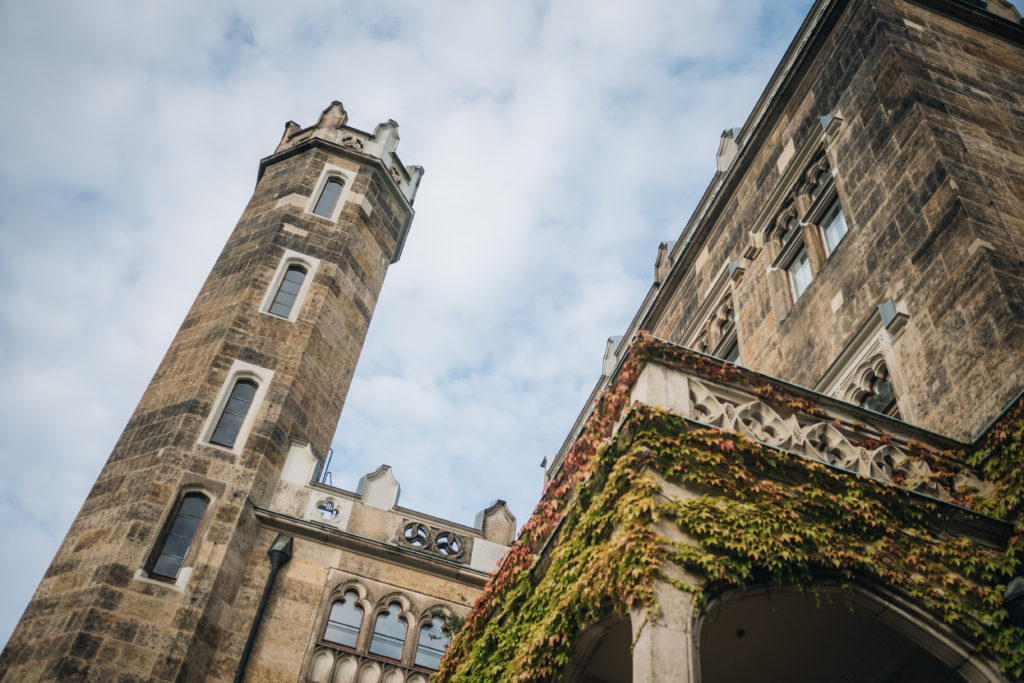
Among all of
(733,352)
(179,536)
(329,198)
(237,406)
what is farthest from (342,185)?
(733,352)

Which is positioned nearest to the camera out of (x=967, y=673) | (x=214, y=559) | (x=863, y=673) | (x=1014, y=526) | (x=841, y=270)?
(x=967, y=673)

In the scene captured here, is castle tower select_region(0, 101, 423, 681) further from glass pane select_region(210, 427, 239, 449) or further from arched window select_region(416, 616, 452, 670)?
arched window select_region(416, 616, 452, 670)

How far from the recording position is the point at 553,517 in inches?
361

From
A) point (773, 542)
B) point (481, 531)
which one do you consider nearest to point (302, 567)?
point (481, 531)

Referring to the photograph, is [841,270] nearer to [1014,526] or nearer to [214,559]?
[1014,526]

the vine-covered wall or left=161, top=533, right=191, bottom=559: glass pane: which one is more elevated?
left=161, top=533, right=191, bottom=559: glass pane

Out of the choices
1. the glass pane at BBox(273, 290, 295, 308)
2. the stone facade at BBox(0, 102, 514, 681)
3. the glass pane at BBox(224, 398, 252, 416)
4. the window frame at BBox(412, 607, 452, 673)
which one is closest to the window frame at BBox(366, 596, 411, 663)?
the window frame at BBox(412, 607, 452, 673)

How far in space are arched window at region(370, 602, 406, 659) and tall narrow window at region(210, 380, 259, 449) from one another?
12.8 feet

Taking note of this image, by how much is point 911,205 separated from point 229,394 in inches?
453

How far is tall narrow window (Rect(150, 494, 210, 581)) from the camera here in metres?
14.0

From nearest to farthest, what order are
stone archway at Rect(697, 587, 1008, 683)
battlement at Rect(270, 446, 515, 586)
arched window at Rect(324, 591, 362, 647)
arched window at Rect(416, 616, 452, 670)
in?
stone archway at Rect(697, 587, 1008, 683) < arched window at Rect(324, 591, 362, 647) < arched window at Rect(416, 616, 452, 670) < battlement at Rect(270, 446, 515, 586)

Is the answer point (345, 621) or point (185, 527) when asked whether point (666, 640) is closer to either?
point (345, 621)

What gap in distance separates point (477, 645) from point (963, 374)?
5.71 metres

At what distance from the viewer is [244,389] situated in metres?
16.8
